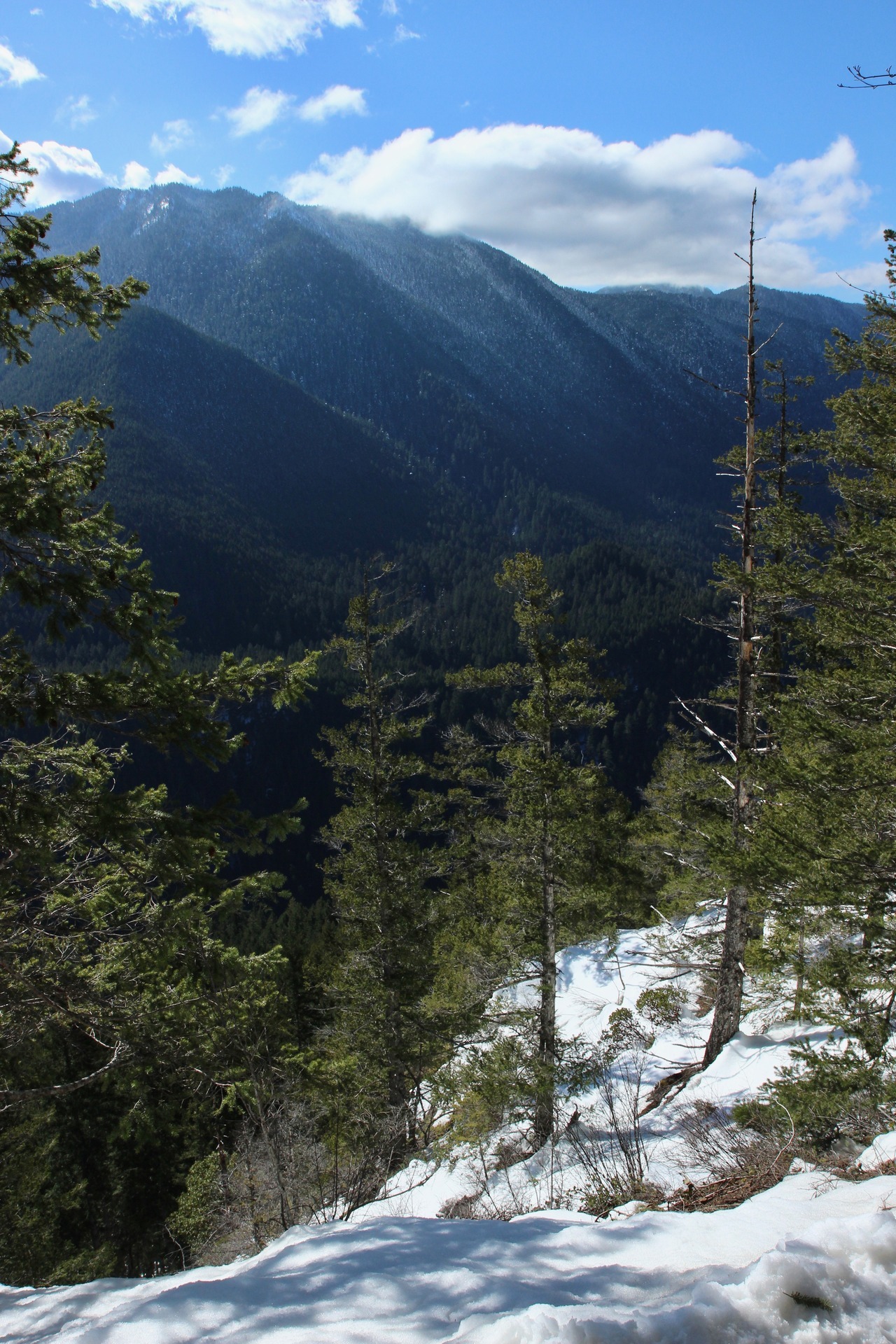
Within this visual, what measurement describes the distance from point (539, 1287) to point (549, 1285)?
1.7 inches

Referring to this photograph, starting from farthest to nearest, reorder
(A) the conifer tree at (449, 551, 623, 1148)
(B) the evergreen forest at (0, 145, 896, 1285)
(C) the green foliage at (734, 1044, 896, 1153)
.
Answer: (A) the conifer tree at (449, 551, 623, 1148) → (C) the green foliage at (734, 1044, 896, 1153) → (B) the evergreen forest at (0, 145, 896, 1285)

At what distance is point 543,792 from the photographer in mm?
10906

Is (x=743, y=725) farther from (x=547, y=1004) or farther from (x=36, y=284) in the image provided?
(x=36, y=284)

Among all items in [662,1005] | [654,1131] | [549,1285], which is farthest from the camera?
[662,1005]

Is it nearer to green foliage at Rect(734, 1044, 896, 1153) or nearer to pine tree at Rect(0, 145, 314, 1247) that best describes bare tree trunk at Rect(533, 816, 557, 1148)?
green foliage at Rect(734, 1044, 896, 1153)

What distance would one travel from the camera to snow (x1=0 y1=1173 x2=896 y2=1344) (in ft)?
6.91

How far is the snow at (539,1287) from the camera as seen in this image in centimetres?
211

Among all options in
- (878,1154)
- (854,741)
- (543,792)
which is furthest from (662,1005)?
(878,1154)

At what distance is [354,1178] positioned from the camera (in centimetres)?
646

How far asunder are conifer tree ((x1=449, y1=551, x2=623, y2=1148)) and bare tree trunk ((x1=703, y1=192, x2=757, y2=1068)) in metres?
1.99

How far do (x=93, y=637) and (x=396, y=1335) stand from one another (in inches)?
6313

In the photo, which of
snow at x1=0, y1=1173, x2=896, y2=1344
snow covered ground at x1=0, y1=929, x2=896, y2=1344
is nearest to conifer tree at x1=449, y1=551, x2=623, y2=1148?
snow covered ground at x1=0, y1=929, x2=896, y2=1344

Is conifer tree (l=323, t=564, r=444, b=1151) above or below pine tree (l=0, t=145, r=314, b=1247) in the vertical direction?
below

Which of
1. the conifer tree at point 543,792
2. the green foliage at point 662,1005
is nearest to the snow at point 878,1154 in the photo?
the conifer tree at point 543,792
